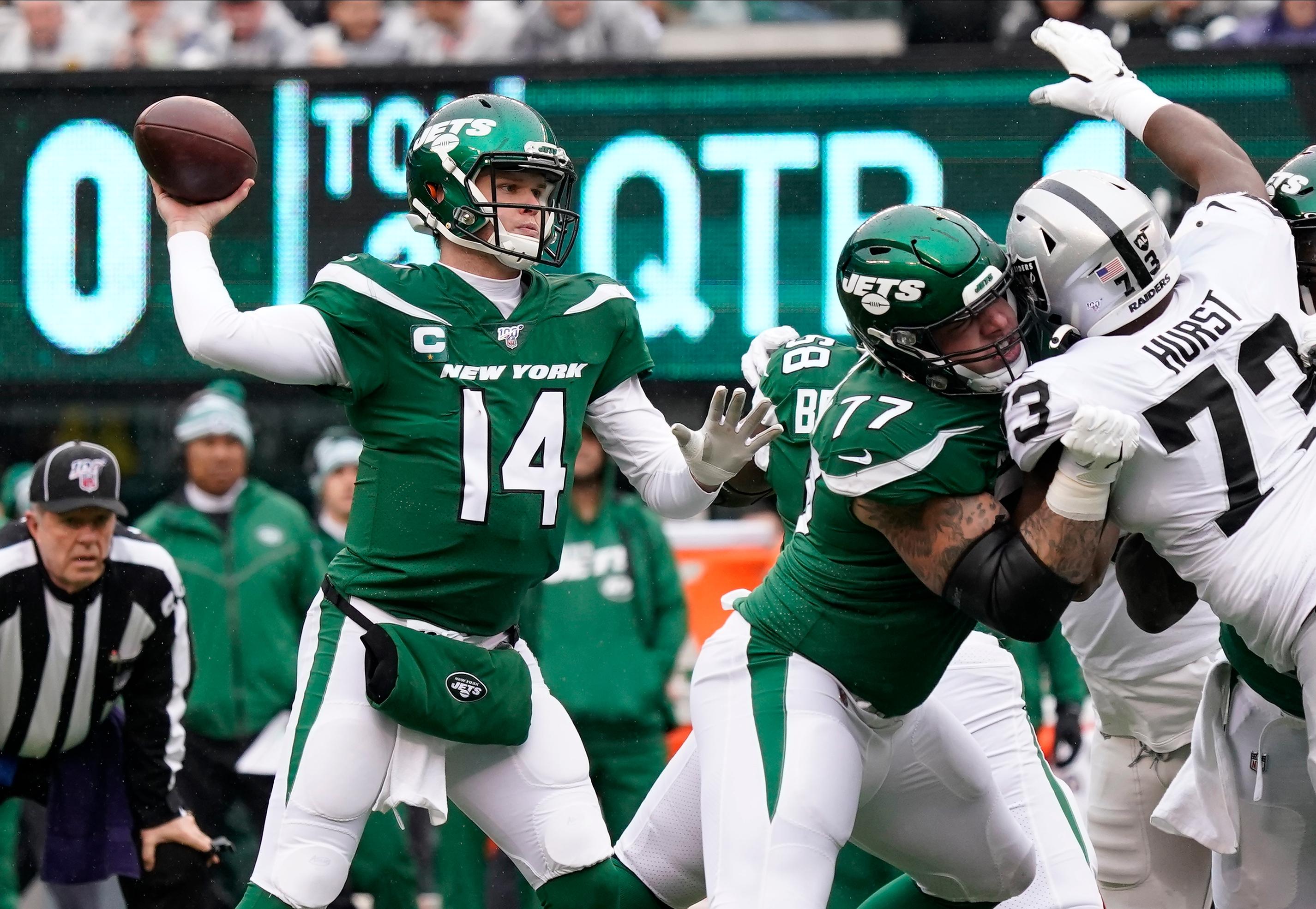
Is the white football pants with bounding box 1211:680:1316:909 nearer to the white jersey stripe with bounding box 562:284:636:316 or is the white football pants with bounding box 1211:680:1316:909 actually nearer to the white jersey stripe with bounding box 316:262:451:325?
the white jersey stripe with bounding box 562:284:636:316

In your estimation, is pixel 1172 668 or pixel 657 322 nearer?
pixel 1172 668

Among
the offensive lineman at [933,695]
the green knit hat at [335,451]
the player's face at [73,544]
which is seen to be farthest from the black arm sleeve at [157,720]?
the offensive lineman at [933,695]

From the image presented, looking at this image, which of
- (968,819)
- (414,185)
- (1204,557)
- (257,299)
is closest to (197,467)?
(257,299)

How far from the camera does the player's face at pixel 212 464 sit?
5.79 metres

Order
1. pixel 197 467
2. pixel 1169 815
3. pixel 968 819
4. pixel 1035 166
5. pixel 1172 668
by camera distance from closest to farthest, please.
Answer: pixel 968 819, pixel 1169 815, pixel 1172 668, pixel 1035 166, pixel 197 467

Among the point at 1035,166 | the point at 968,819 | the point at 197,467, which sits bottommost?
the point at 197,467

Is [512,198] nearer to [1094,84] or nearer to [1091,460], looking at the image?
[1094,84]

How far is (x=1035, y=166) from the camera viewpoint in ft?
17.2

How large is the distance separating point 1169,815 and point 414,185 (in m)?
1.97

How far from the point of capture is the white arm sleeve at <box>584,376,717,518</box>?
3.68m

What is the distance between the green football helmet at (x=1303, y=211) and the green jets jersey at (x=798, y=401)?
2.98 feet

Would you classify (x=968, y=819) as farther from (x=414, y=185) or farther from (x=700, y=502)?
(x=414, y=185)

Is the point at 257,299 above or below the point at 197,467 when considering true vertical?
above

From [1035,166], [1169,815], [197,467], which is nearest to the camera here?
[1169,815]
